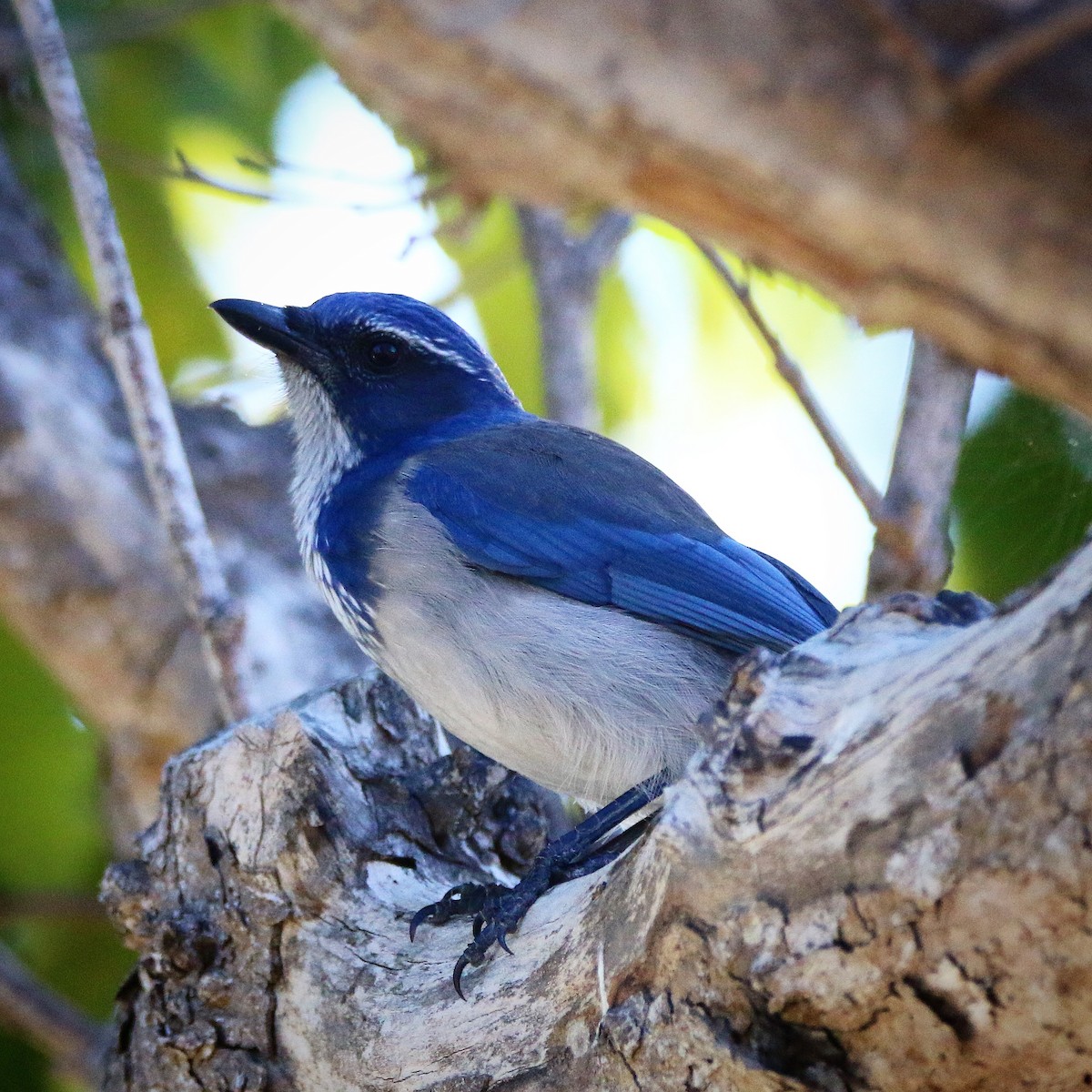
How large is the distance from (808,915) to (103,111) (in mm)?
5499

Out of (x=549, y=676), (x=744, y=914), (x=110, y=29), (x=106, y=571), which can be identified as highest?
(x=110, y=29)

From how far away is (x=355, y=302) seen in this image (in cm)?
501

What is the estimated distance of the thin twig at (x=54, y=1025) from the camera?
5.14 metres

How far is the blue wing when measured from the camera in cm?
417

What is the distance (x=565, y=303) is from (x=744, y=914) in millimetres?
3947

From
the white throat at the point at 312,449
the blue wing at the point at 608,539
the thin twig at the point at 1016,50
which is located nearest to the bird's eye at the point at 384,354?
the white throat at the point at 312,449

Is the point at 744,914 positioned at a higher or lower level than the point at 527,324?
lower

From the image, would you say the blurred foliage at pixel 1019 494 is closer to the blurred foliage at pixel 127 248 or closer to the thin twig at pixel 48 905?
the blurred foliage at pixel 127 248

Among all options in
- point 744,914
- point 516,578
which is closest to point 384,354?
point 516,578

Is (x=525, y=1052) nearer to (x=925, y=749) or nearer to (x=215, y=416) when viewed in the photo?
(x=925, y=749)

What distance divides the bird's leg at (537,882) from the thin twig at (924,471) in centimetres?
97

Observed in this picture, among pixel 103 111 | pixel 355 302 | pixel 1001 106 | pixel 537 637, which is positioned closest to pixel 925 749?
pixel 1001 106

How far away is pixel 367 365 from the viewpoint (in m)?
5.04

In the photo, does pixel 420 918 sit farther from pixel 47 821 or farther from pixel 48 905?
pixel 47 821
